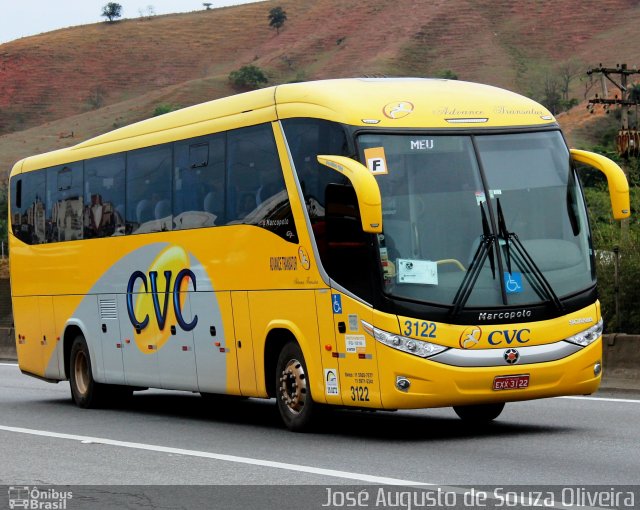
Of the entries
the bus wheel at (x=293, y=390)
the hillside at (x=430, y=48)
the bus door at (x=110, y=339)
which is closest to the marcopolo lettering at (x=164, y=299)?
the bus door at (x=110, y=339)

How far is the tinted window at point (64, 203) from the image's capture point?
19406 millimetres

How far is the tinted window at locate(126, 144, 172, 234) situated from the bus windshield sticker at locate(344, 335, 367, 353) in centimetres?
430

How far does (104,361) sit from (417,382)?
7.22 metres

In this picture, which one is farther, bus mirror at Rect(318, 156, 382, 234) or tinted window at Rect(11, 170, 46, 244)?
tinted window at Rect(11, 170, 46, 244)

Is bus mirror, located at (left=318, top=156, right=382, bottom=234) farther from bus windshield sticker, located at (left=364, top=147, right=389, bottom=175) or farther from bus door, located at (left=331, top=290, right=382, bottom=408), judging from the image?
bus door, located at (left=331, top=290, right=382, bottom=408)

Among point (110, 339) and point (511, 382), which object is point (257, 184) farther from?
point (110, 339)

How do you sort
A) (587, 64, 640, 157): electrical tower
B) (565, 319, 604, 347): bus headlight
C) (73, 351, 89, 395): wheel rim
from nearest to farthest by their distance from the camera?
(565, 319, 604, 347): bus headlight → (73, 351, 89, 395): wheel rim → (587, 64, 640, 157): electrical tower

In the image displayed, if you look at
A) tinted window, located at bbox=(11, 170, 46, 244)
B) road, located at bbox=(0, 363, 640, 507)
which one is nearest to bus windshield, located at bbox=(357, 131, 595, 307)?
road, located at bbox=(0, 363, 640, 507)

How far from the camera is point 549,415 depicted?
A: 15398 mm

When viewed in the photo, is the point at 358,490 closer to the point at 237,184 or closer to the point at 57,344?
the point at 237,184

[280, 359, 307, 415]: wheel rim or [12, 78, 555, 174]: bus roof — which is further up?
[12, 78, 555, 174]: bus roof

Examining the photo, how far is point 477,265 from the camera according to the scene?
1262cm

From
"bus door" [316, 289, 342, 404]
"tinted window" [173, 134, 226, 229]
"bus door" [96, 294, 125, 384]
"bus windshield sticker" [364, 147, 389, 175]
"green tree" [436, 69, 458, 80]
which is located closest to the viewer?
"bus windshield sticker" [364, 147, 389, 175]

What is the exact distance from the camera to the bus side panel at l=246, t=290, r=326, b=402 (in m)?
13.4
